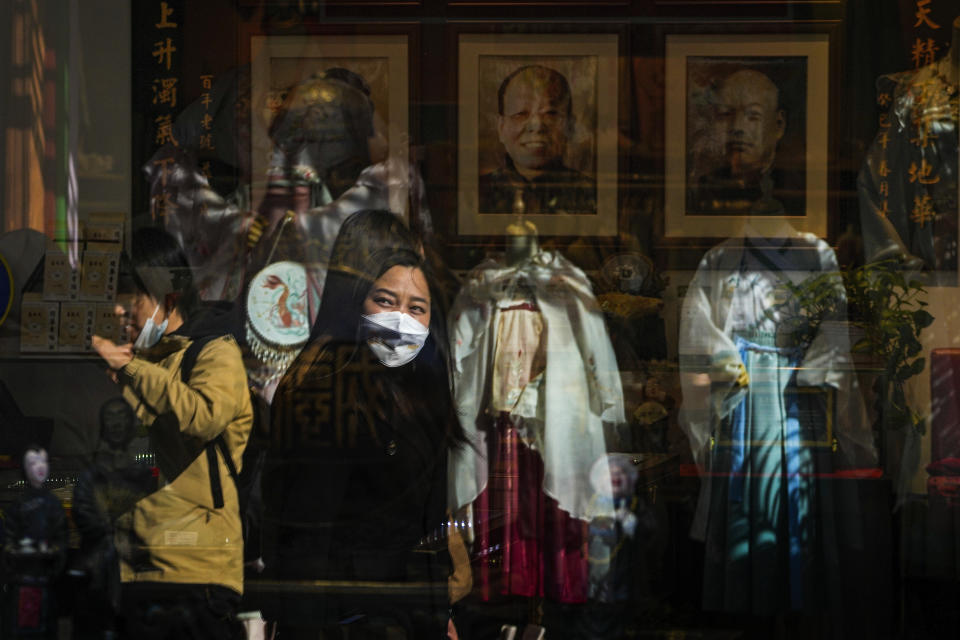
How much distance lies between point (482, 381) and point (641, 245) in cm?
56

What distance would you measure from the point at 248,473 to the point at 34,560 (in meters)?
0.60

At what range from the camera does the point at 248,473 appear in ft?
8.60

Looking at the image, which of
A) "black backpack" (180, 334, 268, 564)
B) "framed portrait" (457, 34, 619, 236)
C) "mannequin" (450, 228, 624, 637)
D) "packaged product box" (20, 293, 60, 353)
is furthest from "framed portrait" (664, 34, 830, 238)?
"packaged product box" (20, 293, 60, 353)

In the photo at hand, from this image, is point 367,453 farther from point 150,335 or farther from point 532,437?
point 150,335

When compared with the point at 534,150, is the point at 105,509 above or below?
below

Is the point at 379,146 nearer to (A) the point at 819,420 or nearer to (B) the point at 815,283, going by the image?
(B) the point at 815,283

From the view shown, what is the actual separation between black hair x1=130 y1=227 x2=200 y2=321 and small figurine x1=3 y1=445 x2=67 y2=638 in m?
0.61

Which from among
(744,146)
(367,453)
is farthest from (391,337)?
(744,146)

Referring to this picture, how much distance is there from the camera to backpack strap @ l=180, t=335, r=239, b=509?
101 inches

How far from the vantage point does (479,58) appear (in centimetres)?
269

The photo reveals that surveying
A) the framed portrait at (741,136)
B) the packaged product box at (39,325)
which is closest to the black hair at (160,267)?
the packaged product box at (39,325)

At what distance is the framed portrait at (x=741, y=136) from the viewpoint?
2.64 meters

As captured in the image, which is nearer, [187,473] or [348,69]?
[187,473]

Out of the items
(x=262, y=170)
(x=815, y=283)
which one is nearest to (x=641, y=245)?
(x=815, y=283)
